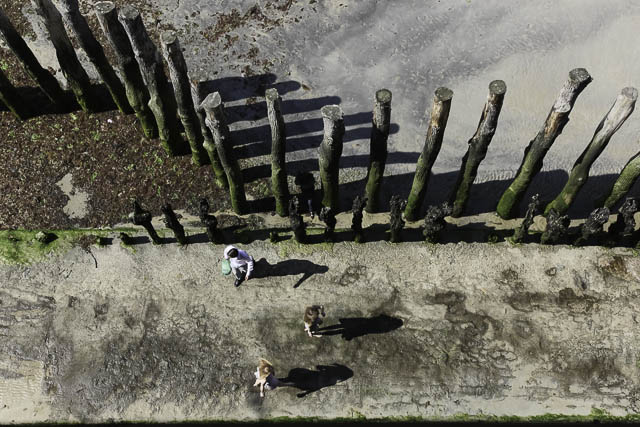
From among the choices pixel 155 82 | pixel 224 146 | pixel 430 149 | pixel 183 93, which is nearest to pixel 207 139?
pixel 224 146

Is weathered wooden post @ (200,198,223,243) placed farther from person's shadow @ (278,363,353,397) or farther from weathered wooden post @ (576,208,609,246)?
weathered wooden post @ (576,208,609,246)

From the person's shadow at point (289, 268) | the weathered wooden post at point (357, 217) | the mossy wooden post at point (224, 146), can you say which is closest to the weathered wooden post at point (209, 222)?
the mossy wooden post at point (224, 146)

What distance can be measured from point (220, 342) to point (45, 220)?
22.8 ft

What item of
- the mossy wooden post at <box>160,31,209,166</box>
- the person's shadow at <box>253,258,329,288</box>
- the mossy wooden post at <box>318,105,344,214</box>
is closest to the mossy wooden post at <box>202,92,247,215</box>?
the mossy wooden post at <box>160,31,209,166</box>

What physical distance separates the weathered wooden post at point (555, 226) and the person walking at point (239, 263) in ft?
26.4

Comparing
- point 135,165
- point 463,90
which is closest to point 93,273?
point 135,165

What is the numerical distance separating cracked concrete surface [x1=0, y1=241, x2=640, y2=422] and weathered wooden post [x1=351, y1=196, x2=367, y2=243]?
38 cm

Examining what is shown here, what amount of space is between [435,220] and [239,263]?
5283 mm

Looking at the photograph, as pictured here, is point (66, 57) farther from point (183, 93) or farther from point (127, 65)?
point (183, 93)

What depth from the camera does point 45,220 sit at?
16188 mm

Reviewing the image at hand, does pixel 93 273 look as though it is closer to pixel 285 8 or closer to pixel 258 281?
pixel 258 281

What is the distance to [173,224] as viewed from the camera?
1439cm

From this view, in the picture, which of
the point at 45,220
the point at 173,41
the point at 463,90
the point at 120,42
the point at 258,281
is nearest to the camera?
the point at 173,41

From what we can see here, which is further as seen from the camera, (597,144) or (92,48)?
(92,48)
